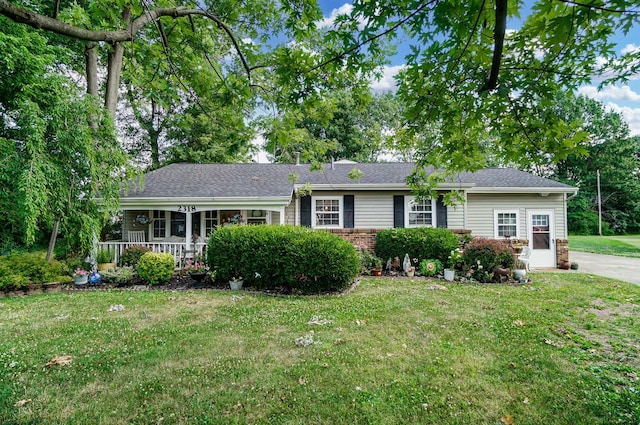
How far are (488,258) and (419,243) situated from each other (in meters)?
1.89

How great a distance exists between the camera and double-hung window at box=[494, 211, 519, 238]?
11.2 metres

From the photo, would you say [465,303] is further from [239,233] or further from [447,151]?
[239,233]

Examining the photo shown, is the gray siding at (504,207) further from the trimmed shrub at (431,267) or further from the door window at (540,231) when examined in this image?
the trimmed shrub at (431,267)

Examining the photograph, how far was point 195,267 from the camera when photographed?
8516 millimetres

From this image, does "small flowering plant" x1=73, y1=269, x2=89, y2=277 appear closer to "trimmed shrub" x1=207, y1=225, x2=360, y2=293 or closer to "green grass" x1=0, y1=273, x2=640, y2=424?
"green grass" x1=0, y1=273, x2=640, y2=424

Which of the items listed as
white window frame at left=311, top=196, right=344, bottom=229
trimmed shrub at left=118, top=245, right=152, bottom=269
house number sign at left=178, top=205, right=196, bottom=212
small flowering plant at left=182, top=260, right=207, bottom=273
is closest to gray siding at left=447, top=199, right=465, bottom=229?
white window frame at left=311, top=196, right=344, bottom=229

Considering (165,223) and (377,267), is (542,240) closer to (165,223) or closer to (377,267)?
(377,267)

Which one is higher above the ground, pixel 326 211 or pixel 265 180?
pixel 265 180

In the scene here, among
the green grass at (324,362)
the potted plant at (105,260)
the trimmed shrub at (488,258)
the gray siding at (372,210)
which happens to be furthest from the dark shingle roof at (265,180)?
the green grass at (324,362)

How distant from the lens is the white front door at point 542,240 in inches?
434

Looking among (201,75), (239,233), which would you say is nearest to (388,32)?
(201,75)

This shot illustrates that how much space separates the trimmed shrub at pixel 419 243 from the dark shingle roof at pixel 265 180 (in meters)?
2.11

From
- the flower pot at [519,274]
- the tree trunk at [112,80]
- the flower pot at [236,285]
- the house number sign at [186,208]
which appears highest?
the tree trunk at [112,80]

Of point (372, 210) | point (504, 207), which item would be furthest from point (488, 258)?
point (372, 210)
